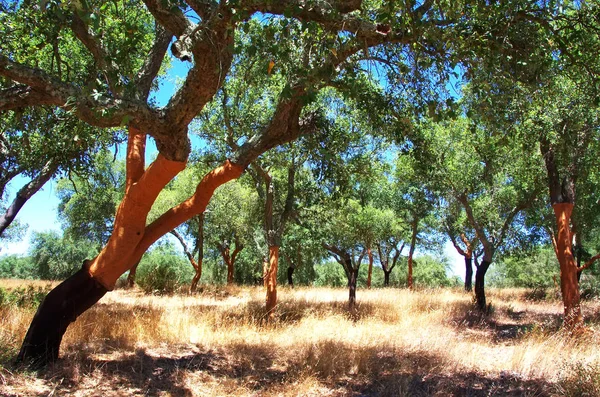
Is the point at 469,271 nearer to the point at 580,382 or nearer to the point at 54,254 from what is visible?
the point at 580,382

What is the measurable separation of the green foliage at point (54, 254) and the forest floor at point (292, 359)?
38.8m

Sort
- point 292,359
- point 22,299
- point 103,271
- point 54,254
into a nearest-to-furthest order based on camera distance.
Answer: point 103,271
point 292,359
point 22,299
point 54,254

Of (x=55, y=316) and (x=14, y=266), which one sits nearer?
(x=55, y=316)

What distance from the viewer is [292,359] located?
5.97 meters

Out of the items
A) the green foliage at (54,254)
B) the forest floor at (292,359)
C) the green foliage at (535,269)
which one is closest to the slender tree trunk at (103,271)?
the forest floor at (292,359)

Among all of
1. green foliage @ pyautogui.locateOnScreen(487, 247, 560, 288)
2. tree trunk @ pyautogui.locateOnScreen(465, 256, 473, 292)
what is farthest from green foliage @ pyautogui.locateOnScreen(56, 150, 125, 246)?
green foliage @ pyautogui.locateOnScreen(487, 247, 560, 288)

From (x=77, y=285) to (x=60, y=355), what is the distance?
38.0 inches

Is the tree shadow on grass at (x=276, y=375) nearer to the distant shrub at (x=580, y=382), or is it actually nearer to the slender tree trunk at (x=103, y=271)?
the distant shrub at (x=580, y=382)

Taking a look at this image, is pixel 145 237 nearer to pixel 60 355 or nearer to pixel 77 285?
pixel 77 285

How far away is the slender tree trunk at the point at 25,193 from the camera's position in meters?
9.48

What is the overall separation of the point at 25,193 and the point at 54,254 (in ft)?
127

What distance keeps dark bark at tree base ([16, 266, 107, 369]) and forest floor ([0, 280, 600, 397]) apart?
0.21 m

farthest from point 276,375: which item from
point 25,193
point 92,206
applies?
point 92,206

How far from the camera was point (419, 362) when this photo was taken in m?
5.84
